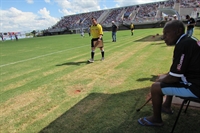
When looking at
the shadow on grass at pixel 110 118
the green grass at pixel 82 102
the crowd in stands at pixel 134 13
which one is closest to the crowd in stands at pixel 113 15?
the crowd in stands at pixel 134 13

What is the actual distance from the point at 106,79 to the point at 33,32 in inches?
2643

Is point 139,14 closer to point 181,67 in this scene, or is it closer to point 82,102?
point 82,102

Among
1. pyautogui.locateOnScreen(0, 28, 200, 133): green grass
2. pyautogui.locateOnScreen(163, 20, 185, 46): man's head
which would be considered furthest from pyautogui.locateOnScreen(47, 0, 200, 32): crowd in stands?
pyautogui.locateOnScreen(163, 20, 185, 46): man's head

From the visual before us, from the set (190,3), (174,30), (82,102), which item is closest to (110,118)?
(82,102)

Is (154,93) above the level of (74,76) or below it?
above

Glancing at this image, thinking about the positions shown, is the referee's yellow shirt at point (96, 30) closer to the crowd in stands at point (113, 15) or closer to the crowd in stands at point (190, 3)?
the crowd in stands at point (190, 3)

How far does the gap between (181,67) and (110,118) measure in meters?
1.68

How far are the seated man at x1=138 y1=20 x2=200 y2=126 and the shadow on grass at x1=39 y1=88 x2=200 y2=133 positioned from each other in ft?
2.35

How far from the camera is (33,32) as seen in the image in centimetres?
6644

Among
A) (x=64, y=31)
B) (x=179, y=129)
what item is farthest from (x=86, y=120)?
(x=64, y=31)

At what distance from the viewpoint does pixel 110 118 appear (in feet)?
11.1

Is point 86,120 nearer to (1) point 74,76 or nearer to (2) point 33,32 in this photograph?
(1) point 74,76

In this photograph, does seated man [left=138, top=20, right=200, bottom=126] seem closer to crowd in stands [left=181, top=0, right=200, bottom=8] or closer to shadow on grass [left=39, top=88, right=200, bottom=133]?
shadow on grass [left=39, top=88, right=200, bottom=133]

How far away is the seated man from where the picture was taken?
92.0 inches
